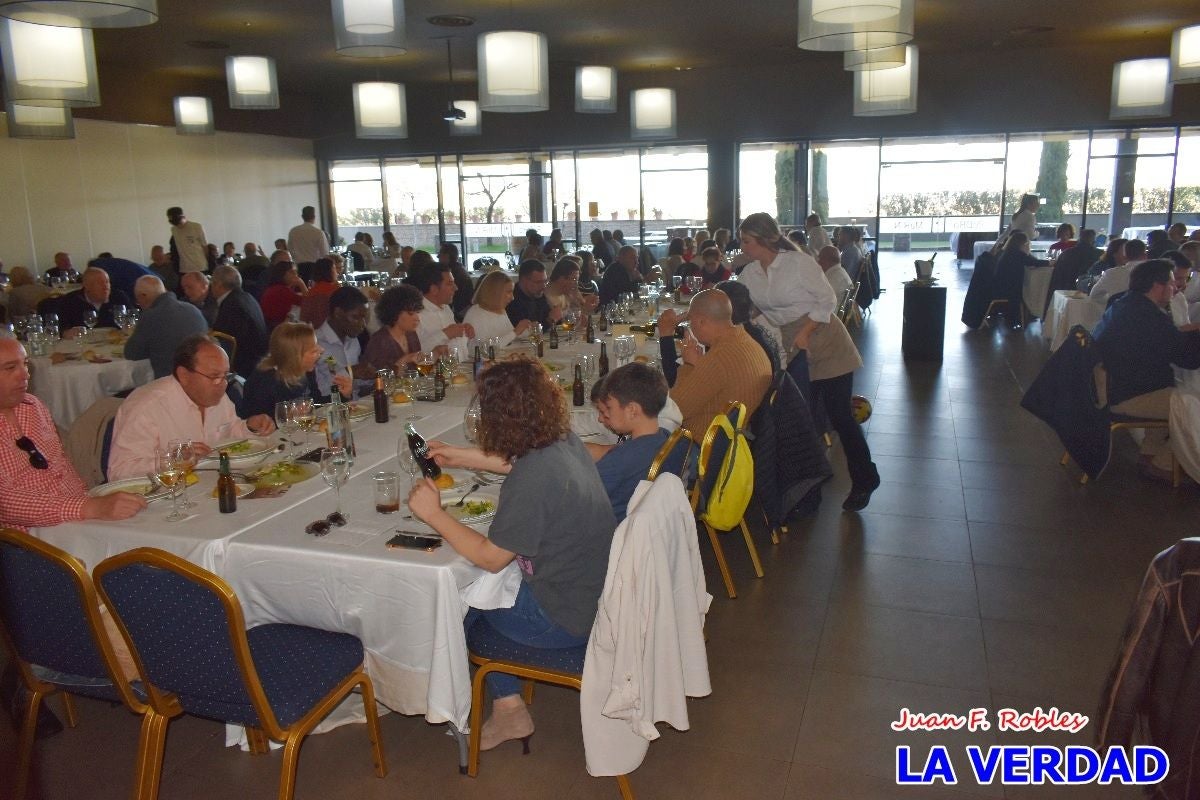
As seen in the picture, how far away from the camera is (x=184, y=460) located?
9.05 feet

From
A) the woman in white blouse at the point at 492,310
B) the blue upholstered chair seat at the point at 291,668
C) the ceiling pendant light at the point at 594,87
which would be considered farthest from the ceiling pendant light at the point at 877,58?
the blue upholstered chair seat at the point at 291,668

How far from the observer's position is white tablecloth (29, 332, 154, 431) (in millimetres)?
5750

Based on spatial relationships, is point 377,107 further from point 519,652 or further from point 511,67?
point 519,652

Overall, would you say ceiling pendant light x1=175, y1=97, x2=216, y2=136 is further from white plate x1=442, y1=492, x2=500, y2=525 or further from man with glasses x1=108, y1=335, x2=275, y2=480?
white plate x1=442, y1=492, x2=500, y2=525

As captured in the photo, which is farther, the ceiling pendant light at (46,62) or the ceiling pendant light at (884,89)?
the ceiling pendant light at (884,89)

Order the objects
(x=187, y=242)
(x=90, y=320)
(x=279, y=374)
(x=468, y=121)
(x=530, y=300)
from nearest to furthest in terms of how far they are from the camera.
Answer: (x=279, y=374)
(x=530, y=300)
(x=90, y=320)
(x=187, y=242)
(x=468, y=121)

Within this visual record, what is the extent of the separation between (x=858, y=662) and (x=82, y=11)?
396 centimetres

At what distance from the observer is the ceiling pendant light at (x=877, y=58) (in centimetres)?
668

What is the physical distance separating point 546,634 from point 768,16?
885cm

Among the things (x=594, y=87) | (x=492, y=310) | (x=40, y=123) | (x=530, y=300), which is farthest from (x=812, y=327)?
(x=40, y=123)

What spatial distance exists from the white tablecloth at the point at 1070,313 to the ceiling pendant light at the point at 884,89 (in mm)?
2478

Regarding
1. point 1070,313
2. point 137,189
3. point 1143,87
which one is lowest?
point 1070,313

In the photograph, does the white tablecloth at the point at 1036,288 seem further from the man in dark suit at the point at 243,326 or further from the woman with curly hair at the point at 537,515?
the woman with curly hair at the point at 537,515

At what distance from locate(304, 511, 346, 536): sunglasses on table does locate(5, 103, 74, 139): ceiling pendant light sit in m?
8.46
